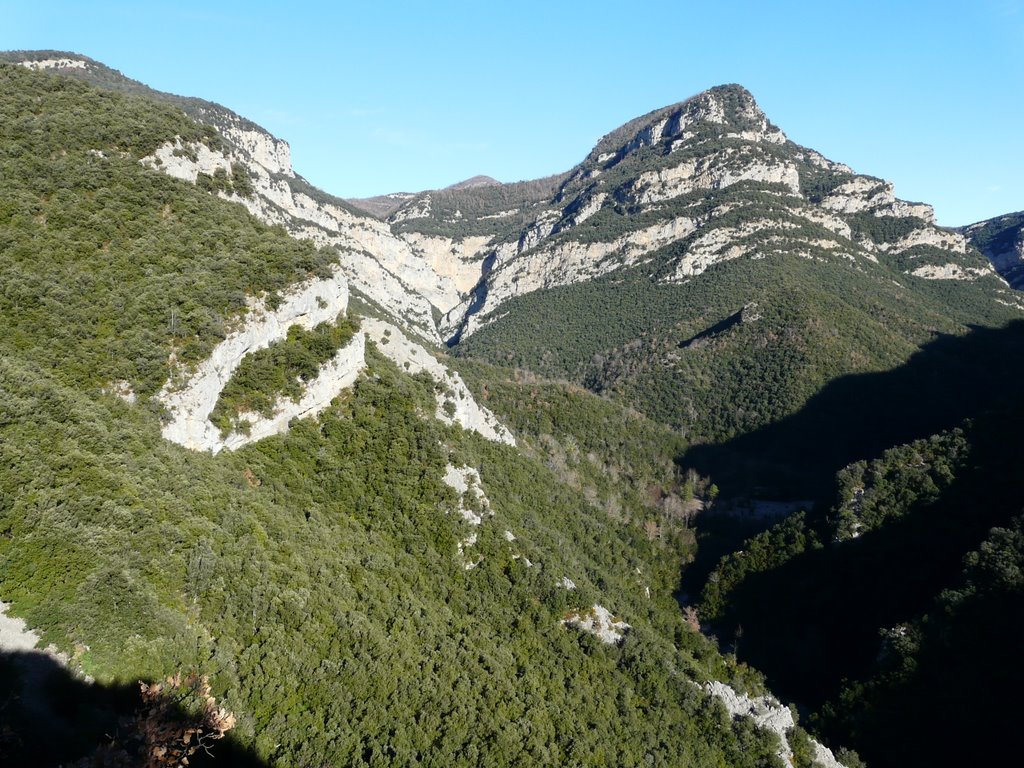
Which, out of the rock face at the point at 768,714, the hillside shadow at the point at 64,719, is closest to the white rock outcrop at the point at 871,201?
the rock face at the point at 768,714

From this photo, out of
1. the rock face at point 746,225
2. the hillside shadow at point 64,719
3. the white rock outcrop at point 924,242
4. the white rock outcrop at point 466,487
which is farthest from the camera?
the white rock outcrop at point 924,242

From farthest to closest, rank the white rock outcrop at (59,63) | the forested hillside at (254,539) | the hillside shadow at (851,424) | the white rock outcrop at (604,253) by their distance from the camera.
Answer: the white rock outcrop at (604,253), the white rock outcrop at (59,63), the hillside shadow at (851,424), the forested hillside at (254,539)

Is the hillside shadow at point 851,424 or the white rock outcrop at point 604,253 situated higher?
the white rock outcrop at point 604,253

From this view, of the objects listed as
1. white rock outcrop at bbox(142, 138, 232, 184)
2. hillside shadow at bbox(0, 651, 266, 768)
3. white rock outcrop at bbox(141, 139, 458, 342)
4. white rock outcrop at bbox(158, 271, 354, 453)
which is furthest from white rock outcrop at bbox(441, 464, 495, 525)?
white rock outcrop at bbox(141, 139, 458, 342)

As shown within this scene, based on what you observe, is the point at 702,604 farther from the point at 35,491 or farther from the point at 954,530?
the point at 35,491

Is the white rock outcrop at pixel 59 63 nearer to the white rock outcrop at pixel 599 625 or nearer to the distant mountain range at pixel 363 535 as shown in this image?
the distant mountain range at pixel 363 535

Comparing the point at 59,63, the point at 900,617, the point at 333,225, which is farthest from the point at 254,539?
the point at 59,63
